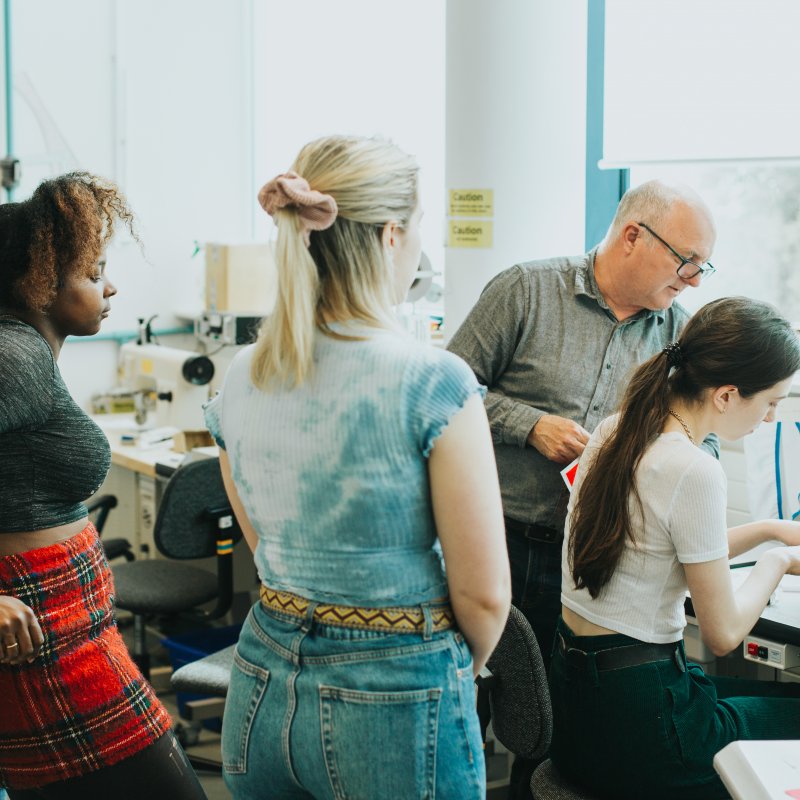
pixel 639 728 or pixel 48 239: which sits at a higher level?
pixel 48 239

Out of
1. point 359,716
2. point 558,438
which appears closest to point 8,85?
point 558,438

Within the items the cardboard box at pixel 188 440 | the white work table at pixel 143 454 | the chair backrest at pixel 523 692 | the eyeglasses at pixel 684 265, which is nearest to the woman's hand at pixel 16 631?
the chair backrest at pixel 523 692

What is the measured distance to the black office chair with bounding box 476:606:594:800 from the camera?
1.81 meters

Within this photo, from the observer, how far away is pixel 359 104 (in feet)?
14.9

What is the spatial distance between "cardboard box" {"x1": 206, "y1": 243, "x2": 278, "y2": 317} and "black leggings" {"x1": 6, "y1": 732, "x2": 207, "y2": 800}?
282cm

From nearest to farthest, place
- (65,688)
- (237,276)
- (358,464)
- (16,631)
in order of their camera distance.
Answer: (358,464) → (16,631) → (65,688) → (237,276)

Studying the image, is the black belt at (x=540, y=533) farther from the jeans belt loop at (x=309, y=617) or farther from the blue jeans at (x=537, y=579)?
the jeans belt loop at (x=309, y=617)

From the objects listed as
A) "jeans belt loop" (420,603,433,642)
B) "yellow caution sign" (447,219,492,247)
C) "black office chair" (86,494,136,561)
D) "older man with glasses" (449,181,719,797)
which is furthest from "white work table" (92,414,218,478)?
"jeans belt loop" (420,603,433,642)

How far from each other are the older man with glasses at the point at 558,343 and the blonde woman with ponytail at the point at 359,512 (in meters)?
1.01

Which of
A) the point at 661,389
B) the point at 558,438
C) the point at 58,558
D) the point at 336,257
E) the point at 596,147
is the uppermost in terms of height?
the point at 596,147

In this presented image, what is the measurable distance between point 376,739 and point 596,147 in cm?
228

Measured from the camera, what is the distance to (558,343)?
2287mm

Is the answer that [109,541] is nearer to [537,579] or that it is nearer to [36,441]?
[537,579]

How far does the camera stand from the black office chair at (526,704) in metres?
1.81
